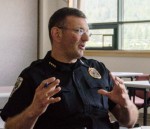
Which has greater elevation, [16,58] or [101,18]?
[101,18]

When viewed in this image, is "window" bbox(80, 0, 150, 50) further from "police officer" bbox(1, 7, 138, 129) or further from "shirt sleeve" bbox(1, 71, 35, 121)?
"shirt sleeve" bbox(1, 71, 35, 121)

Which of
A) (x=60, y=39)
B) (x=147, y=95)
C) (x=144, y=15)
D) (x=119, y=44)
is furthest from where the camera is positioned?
(x=119, y=44)

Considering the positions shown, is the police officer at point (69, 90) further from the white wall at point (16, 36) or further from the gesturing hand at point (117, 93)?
the white wall at point (16, 36)

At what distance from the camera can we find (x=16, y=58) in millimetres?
5879

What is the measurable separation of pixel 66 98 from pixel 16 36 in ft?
14.6

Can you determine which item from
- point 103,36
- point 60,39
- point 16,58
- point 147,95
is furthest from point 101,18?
point 60,39

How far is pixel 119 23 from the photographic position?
225 inches

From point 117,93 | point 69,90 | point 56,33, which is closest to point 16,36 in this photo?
point 56,33

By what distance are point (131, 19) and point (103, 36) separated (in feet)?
2.08

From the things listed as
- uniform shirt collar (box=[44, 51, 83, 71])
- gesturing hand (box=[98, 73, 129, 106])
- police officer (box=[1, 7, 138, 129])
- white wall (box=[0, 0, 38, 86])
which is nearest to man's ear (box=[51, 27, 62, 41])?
police officer (box=[1, 7, 138, 129])

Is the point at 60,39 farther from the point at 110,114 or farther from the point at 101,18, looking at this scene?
the point at 101,18

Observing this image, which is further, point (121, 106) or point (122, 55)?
point (122, 55)

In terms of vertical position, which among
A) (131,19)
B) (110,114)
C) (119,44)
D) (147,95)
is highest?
(131,19)

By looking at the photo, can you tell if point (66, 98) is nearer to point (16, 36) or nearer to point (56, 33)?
point (56, 33)
